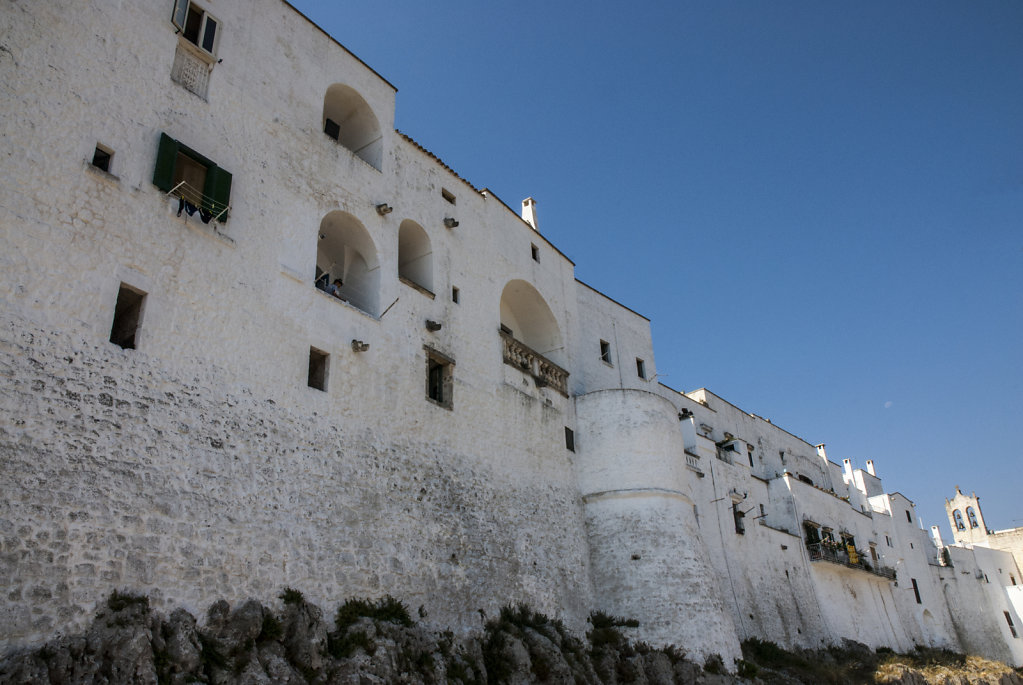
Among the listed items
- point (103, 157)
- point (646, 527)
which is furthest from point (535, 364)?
point (103, 157)

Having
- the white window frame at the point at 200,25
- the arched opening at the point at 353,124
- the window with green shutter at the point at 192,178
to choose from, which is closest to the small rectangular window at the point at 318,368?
the window with green shutter at the point at 192,178

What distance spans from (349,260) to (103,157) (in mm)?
6543

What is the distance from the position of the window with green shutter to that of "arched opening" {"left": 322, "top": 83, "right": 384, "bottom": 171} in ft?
16.8

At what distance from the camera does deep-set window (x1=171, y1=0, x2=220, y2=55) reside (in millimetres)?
15445

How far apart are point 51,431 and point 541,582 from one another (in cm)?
1151

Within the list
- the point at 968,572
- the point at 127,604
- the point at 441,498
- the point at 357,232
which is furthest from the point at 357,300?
the point at 968,572

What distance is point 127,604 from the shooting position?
11070 mm

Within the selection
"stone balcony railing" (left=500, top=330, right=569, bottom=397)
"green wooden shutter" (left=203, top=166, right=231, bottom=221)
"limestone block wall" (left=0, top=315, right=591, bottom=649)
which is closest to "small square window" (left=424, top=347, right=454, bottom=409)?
"limestone block wall" (left=0, top=315, right=591, bottom=649)

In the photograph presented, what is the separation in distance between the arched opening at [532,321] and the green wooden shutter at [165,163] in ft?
38.2

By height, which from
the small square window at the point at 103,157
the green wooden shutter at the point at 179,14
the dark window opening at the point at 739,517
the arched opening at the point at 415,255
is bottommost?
the dark window opening at the point at 739,517

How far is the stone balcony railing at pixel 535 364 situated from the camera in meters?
21.7

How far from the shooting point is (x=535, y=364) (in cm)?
2261

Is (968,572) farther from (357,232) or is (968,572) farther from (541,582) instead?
(357,232)

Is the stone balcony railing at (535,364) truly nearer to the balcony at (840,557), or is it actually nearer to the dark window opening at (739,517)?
the dark window opening at (739,517)
